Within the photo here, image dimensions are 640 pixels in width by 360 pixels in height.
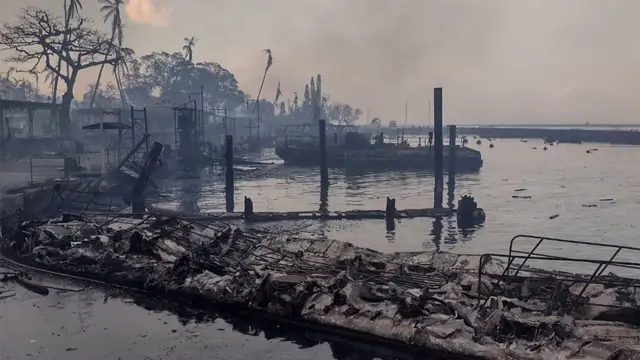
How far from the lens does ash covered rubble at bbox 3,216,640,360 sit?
9.41 meters

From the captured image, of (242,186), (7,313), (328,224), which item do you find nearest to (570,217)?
(328,224)

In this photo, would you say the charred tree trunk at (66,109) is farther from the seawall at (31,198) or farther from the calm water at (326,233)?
the seawall at (31,198)

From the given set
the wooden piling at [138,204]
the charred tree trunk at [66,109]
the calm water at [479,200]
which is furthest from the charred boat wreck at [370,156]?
the wooden piling at [138,204]

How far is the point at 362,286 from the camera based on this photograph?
11594mm

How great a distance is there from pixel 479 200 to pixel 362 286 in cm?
2280

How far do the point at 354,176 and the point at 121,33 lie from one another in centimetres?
3268

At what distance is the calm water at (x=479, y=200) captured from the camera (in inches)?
864

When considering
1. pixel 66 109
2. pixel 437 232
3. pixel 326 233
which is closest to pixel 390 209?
pixel 437 232

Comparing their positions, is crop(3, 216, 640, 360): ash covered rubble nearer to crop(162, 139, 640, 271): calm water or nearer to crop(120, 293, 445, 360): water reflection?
crop(120, 293, 445, 360): water reflection

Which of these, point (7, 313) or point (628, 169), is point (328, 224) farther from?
point (628, 169)

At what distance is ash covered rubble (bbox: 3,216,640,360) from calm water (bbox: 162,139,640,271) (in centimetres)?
659

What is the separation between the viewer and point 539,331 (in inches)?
365

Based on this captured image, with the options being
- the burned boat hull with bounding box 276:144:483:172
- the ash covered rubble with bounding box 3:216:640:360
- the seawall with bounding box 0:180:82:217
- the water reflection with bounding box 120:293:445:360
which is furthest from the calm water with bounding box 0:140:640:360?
the seawall with bounding box 0:180:82:217

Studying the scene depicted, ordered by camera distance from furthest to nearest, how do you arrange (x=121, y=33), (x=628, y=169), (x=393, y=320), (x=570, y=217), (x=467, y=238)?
(x=121, y=33) < (x=628, y=169) < (x=570, y=217) < (x=467, y=238) < (x=393, y=320)
